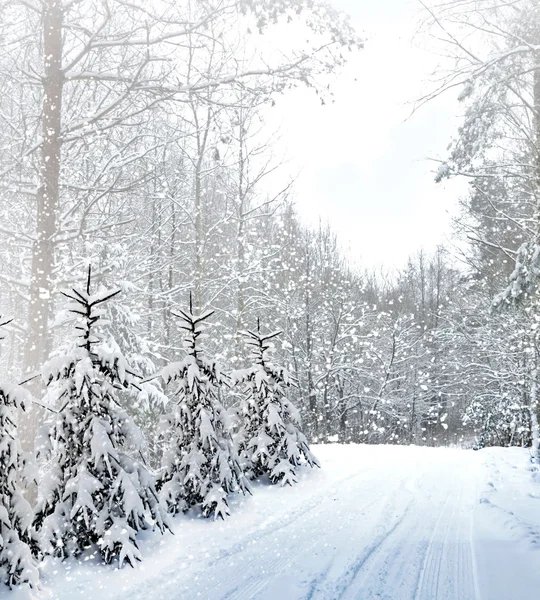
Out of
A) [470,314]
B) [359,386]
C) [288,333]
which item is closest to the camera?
[470,314]

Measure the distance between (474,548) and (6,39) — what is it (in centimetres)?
972

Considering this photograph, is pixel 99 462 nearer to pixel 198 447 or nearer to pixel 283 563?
pixel 198 447

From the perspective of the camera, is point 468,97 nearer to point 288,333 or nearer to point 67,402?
point 67,402

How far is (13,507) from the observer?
3.72 m

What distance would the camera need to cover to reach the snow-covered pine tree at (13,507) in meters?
3.53

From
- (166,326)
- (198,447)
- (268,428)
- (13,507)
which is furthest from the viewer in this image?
(166,326)

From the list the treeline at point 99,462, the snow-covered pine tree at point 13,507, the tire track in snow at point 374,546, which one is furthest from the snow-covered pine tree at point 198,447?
the snow-covered pine tree at point 13,507

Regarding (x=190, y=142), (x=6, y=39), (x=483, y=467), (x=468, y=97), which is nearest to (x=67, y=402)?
(x=6, y=39)

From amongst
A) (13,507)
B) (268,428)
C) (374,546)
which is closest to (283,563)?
(374,546)

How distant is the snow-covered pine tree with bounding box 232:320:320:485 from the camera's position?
7387 mm

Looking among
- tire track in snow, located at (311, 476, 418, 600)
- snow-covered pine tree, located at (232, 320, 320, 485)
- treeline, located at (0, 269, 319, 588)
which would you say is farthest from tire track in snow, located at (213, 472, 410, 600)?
snow-covered pine tree, located at (232, 320, 320, 485)

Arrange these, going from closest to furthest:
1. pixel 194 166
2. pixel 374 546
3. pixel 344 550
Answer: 1. pixel 344 550
2. pixel 374 546
3. pixel 194 166

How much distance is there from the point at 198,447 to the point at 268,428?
2018 mm

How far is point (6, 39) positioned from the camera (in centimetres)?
772
